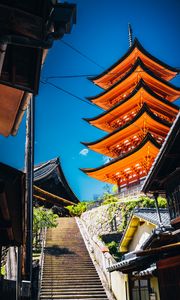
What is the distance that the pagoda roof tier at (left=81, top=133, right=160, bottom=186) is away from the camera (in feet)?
87.8

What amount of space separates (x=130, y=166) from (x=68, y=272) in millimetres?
16045

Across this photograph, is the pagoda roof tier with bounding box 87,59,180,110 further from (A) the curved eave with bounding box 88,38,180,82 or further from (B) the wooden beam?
(B) the wooden beam

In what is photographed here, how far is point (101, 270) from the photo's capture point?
1611 centimetres

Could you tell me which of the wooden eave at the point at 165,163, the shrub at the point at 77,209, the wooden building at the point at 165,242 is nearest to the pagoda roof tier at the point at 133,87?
the shrub at the point at 77,209

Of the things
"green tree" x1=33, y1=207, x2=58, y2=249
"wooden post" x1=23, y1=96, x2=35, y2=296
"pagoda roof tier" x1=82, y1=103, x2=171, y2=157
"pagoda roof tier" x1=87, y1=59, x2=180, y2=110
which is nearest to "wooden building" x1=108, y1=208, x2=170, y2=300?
"wooden post" x1=23, y1=96, x2=35, y2=296

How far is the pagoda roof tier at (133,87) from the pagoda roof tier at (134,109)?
8.74ft

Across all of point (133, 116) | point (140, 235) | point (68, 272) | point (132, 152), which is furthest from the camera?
point (133, 116)

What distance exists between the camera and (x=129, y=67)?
36938mm

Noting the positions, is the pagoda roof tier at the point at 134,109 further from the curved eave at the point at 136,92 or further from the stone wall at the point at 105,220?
the stone wall at the point at 105,220

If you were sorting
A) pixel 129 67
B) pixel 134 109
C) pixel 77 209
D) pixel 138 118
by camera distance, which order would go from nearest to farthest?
pixel 138 118, pixel 77 209, pixel 134 109, pixel 129 67

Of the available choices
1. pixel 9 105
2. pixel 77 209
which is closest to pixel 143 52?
pixel 77 209

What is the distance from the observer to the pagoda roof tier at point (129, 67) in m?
34.9

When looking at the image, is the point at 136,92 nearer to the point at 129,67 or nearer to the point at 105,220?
the point at 129,67

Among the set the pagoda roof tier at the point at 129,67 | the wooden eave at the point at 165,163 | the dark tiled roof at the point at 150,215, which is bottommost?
the dark tiled roof at the point at 150,215
